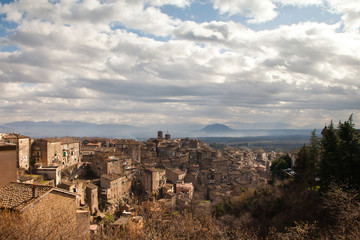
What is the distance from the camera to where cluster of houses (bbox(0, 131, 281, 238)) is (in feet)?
46.2

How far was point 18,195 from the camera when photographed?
1304 cm

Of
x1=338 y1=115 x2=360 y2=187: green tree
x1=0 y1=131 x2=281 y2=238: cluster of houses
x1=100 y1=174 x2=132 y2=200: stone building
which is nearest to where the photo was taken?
x1=0 y1=131 x2=281 y2=238: cluster of houses

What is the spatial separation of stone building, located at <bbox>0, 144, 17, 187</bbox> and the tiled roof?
6.09 ft

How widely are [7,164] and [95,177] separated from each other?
29.4 metres

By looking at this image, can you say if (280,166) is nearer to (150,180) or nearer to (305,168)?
(305,168)

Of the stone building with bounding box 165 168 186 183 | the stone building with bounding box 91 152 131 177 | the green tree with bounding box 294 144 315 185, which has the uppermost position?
the green tree with bounding box 294 144 315 185

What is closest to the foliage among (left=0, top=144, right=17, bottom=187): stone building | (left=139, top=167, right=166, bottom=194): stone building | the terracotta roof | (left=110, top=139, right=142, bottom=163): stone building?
the terracotta roof

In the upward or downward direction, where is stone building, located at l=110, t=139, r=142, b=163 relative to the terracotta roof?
downward

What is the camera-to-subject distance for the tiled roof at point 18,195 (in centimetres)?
1198

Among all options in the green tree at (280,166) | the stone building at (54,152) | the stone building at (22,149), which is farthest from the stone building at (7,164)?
the green tree at (280,166)

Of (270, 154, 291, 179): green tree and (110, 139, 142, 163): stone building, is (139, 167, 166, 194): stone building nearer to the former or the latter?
(110, 139, 142, 163): stone building

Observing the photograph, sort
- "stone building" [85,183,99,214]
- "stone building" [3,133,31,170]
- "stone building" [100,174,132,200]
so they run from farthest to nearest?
1. "stone building" [100,174,132,200]
2. "stone building" [3,133,31,170]
3. "stone building" [85,183,99,214]

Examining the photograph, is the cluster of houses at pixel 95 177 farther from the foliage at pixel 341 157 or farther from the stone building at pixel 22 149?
the foliage at pixel 341 157

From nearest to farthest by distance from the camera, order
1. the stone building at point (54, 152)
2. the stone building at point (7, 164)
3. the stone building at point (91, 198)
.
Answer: the stone building at point (7, 164)
the stone building at point (91, 198)
the stone building at point (54, 152)
